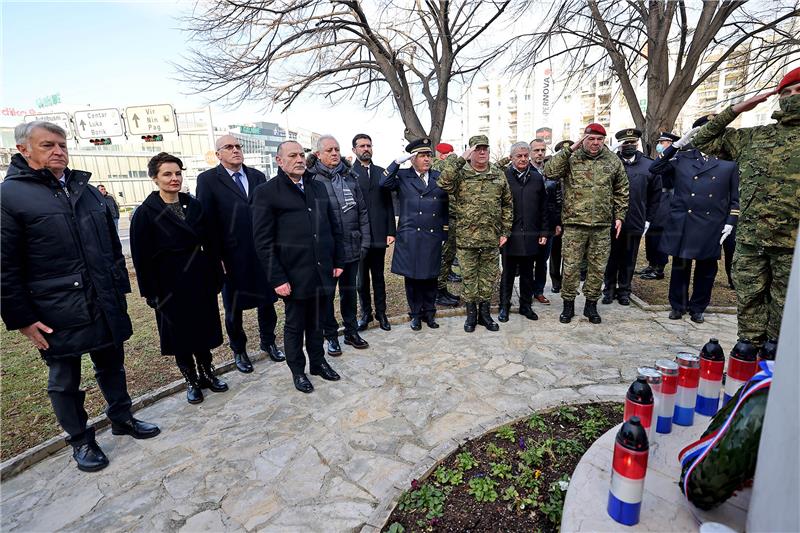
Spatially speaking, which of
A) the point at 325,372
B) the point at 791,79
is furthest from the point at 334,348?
the point at 791,79

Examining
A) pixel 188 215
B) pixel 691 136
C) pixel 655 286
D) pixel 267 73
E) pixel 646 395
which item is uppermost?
pixel 267 73

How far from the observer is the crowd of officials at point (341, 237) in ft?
Result: 8.80

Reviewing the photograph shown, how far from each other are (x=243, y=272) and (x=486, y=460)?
280 cm

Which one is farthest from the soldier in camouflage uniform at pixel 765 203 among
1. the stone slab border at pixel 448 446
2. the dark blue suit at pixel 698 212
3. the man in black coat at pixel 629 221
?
the man in black coat at pixel 629 221

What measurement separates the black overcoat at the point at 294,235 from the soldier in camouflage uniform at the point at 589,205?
9.94 ft

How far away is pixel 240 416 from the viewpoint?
3387mm

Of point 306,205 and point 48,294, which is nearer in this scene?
point 48,294

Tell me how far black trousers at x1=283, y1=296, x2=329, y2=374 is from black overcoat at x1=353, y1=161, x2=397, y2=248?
130 centimetres

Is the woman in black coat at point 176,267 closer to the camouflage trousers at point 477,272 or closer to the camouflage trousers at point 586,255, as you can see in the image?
the camouflage trousers at point 477,272

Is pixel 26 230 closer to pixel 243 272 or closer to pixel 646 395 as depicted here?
pixel 243 272

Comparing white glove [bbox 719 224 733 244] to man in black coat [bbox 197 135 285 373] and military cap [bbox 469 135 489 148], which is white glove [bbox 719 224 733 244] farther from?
man in black coat [bbox 197 135 285 373]

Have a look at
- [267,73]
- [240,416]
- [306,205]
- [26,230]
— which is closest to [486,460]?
[240,416]

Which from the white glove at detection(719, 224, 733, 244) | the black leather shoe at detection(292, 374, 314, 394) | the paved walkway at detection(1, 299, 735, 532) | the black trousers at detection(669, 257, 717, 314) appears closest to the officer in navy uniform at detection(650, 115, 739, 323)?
the black trousers at detection(669, 257, 717, 314)

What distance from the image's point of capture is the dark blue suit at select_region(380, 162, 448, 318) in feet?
16.3
